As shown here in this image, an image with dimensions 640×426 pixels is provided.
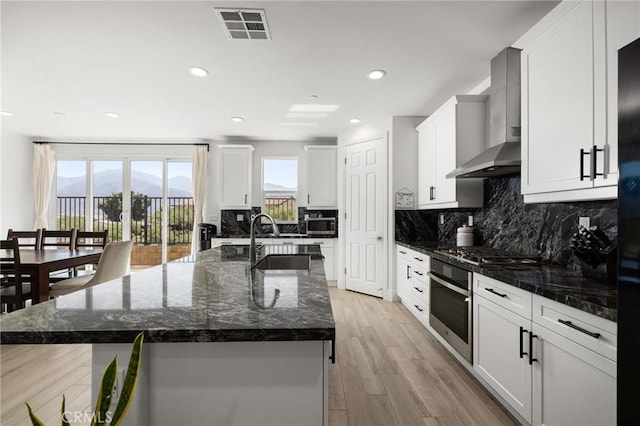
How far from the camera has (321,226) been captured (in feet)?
18.0

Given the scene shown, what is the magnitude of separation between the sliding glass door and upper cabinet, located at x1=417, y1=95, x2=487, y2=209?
14.7ft

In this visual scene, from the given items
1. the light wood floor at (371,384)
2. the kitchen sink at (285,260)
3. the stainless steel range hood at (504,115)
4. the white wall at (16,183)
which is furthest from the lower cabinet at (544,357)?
the white wall at (16,183)

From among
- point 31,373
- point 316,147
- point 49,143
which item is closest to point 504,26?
point 316,147

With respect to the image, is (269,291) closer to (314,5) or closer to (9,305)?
(314,5)

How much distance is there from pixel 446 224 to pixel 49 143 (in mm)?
7055

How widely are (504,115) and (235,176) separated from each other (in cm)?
427

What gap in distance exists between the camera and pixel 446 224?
13.8 feet

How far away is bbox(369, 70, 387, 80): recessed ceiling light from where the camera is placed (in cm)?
304

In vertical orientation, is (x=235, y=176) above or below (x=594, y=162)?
above

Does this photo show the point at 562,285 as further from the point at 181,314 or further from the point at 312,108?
the point at 312,108

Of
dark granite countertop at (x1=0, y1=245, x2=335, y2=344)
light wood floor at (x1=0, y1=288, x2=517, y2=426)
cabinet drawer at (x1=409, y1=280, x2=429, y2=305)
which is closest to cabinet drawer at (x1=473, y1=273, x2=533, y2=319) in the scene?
light wood floor at (x1=0, y1=288, x2=517, y2=426)

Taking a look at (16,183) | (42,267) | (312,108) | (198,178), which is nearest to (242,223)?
(198,178)

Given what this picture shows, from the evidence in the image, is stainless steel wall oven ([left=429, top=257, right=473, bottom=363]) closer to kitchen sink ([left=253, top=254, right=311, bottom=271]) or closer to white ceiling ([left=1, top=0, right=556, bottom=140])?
kitchen sink ([left=253, top=254, right=311, bottom=271])

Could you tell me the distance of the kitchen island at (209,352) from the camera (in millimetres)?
817
